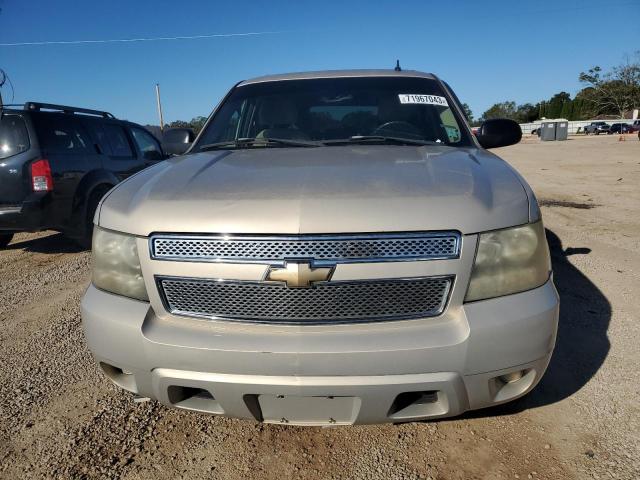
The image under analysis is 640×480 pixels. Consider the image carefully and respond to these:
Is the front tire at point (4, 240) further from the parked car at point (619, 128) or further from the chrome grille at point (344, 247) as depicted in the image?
the parked car at point (619, 128)

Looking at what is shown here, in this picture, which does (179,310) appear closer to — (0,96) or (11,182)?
(11,182)

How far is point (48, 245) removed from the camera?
6.60m

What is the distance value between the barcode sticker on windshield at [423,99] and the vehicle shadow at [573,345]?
1.76 meters

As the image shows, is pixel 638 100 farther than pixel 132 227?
Yes

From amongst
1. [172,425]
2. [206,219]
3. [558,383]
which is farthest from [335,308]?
[558,383]

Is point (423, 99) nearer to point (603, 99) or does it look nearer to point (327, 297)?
point (327, 297)

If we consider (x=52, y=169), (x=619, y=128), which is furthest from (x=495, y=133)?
(x=619, y=128)

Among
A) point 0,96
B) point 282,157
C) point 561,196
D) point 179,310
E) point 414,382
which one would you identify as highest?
point 0,96

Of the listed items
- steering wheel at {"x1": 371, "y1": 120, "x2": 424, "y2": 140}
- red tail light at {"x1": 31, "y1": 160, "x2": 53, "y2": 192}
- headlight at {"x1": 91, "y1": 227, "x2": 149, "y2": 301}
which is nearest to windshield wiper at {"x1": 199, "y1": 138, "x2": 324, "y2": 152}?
steering wheel at {"x1": 371, "y1": 120, "x2": 424, "y2": 140}

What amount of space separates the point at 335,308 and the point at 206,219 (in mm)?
590

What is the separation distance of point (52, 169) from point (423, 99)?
4.53 metres

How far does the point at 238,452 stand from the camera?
2.12 metres

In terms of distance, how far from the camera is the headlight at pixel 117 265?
6.14 feet

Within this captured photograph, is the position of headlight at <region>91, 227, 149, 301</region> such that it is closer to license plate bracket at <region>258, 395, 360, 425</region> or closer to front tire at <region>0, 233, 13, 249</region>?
license plate bracket at <region>258, 395, 360, 425</region>
